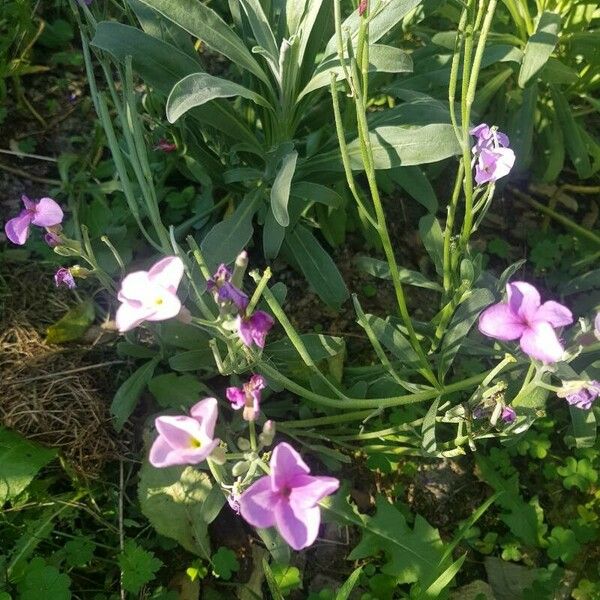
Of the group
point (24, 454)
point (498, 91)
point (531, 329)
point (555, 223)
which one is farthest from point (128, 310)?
point (555, 223)

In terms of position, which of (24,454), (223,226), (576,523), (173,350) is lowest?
(576,523)

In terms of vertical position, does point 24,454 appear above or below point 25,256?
below

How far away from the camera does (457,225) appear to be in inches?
94.0

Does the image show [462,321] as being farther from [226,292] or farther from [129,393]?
[129,393]

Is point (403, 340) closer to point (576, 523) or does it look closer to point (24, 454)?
point (576, 523)

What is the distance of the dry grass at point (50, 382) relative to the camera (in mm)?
1874

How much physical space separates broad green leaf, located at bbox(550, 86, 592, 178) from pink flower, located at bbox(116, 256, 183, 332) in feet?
5.22

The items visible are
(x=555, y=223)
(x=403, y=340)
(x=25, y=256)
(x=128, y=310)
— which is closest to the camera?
(x=128, y=310)

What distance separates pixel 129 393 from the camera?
180 cm

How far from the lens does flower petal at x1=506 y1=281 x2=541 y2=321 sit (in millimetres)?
1237

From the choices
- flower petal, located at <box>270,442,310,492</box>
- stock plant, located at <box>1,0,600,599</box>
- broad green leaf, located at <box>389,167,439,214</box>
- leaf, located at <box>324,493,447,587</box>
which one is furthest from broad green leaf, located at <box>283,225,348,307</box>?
flower petal, located at <box>270,442,310,492</box>

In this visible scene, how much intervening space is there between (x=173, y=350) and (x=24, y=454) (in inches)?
17.6

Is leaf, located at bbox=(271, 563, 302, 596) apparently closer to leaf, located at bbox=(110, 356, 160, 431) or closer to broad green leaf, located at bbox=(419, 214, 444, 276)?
leaf, located at bbox=(110, 356, 160, 431)

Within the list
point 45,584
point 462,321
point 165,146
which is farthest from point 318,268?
point 45,584
